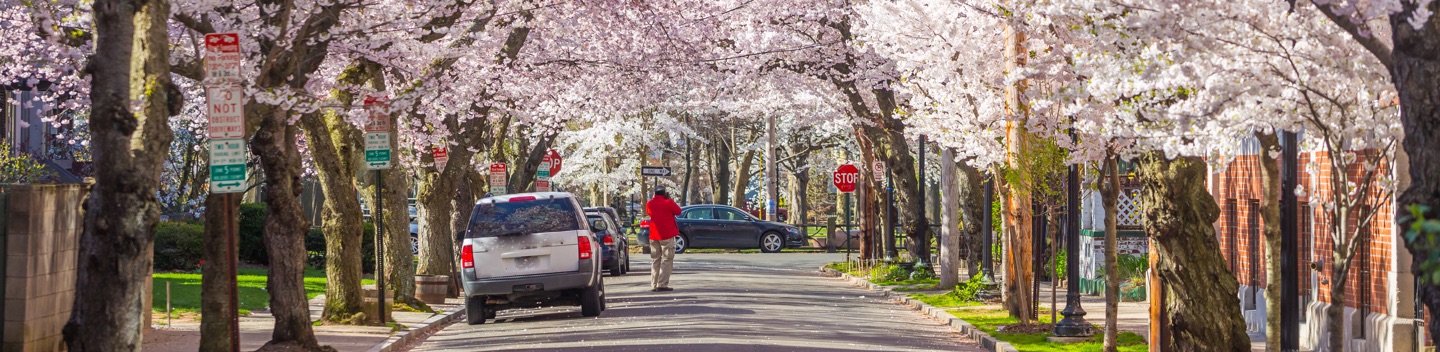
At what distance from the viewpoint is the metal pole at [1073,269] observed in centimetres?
1584

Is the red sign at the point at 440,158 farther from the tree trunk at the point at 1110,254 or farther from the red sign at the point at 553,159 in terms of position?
the red sign at the point at 553,159

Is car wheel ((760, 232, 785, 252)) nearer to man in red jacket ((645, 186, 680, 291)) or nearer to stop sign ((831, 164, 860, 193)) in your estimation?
stop sign ((831, 164, 860, 193))

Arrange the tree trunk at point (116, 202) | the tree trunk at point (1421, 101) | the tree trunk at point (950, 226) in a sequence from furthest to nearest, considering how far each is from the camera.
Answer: the tree trunk at point (950, 226), the tree trunk at point (116, 202), the tree trunk at point (1421, 101)

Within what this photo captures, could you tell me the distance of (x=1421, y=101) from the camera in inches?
269

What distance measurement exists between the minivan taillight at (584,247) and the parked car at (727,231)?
87.0 feet

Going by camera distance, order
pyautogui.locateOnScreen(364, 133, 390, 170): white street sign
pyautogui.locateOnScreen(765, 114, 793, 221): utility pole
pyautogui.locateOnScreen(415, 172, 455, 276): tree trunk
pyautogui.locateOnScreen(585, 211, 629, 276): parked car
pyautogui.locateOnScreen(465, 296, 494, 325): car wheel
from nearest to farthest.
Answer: pyautogui.locateOnScreen(364, 133, 390, 170): white street sign < pyautogui.locateOnScreen(465, 296, 494, 325): car wheel < pyautogui.locateOnScreen(415, 172, 455, 276): tree trunk < pyautogui.locateOnScreen(585, 211, 629, 276): parked car < pyautogui.locateOnScreen(765, 114, 793, 221): utility pole

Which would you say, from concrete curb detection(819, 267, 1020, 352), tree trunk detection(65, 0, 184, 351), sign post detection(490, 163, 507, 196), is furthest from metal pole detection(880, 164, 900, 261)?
tree trunk detection(65, 0, 184, 351)

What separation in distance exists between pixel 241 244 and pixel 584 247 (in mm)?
14113

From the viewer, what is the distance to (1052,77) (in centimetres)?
1491

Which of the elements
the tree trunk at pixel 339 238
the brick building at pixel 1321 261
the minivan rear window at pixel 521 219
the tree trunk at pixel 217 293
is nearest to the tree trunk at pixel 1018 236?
the brick building at pixel 1321 261

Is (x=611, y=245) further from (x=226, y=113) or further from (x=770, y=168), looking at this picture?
(x=770, y=168)

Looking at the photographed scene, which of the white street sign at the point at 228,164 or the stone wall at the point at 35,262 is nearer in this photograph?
the white street sign at the point at 228,164

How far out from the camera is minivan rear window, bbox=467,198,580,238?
19.6 m

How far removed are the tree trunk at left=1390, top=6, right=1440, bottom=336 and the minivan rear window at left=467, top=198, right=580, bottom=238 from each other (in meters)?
13.6
